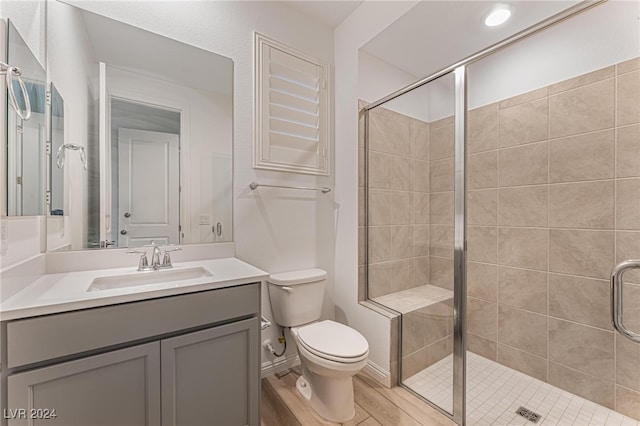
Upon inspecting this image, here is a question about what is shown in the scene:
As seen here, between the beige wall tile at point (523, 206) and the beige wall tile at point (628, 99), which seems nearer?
the beige wall tile at point (628, 99)

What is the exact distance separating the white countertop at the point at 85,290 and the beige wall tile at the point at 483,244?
5.65 ft

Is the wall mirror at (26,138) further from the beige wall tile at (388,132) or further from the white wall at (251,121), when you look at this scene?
the beige wall tile at (388,132)

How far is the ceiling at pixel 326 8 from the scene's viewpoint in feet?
6.33

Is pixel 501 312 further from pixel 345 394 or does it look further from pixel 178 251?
pixel 178 251

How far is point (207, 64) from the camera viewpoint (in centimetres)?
167

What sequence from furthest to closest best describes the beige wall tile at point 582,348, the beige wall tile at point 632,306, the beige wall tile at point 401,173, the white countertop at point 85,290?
the beige wall tile at point 401,173 < the beige wall tile at point 582,348 < the beige wall tile at point 632,306 < the white countertop at point 85,290

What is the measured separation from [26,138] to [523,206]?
8.98 ft

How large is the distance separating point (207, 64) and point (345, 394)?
6.77ft

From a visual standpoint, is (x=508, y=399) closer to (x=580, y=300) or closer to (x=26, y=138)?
(x=580, y=300)

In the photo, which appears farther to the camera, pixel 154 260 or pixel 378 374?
pixel 378 374

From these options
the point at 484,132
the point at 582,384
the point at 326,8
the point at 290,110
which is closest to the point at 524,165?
the point at 484,132

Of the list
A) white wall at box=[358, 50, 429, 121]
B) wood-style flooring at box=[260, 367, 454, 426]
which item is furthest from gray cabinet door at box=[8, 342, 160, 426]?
white wall at box=[358, 50, 429, 121]

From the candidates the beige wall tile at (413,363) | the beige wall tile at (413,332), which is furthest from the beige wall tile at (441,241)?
the beige wall tile at (413,363)

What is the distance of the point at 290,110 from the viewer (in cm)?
196
